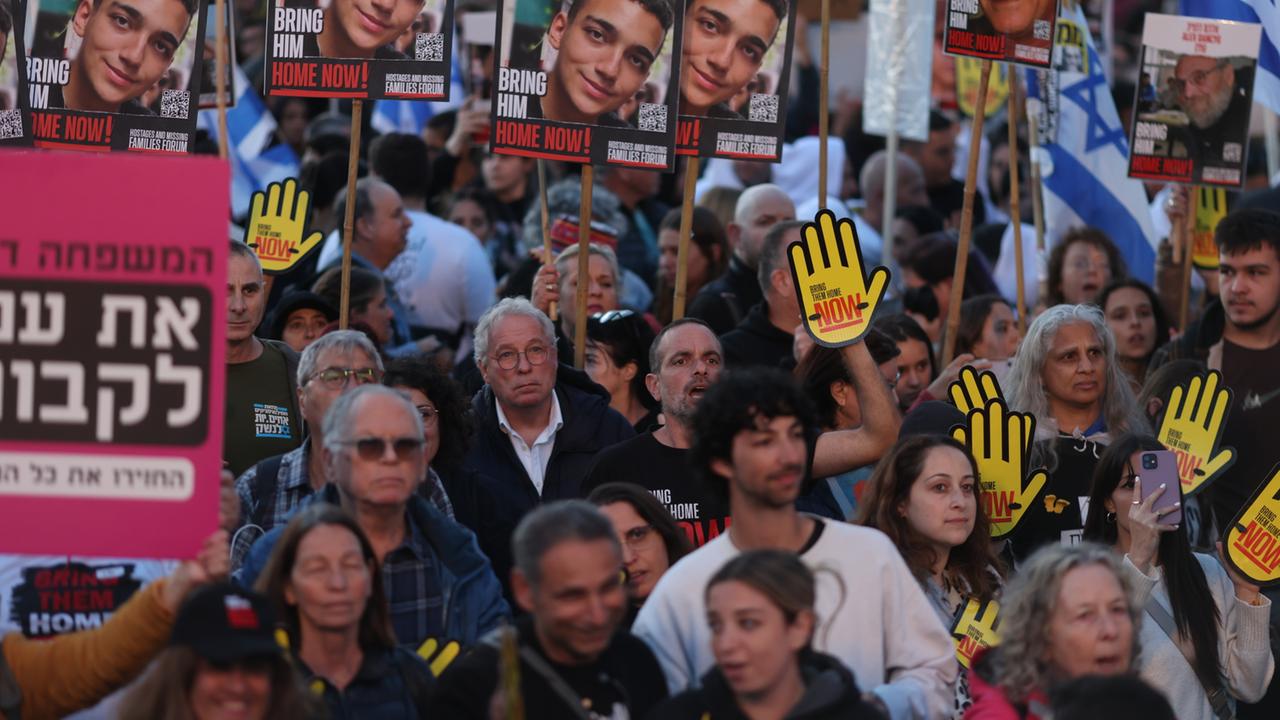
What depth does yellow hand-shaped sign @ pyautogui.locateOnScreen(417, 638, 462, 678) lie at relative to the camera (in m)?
5.66

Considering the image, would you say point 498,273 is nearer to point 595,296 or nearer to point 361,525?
point 595,296

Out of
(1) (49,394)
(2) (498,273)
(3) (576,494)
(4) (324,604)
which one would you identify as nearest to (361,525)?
(4) (324,604)

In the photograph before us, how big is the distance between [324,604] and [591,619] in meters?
0.72

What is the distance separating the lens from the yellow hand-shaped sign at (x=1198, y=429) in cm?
758

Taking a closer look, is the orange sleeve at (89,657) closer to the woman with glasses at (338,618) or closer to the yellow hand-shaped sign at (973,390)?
the woman with glasses at (338,618)

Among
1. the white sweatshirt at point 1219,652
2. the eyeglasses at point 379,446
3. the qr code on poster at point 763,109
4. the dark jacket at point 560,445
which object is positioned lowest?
the white sweatshirt at point 1219,652

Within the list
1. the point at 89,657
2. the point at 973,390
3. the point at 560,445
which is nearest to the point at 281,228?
the point at 560,445

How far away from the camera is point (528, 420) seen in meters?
7.77

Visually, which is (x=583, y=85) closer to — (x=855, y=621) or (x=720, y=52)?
(x=720, y=52)

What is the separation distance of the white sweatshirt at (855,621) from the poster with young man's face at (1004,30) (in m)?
4.16

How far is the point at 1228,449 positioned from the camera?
7570 millimetres

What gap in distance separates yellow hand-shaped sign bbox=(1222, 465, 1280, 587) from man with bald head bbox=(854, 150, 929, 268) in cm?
535

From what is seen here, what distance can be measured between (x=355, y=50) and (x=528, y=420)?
181 centimetres

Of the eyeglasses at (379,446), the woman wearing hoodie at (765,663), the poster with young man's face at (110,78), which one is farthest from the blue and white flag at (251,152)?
the woman wearing hoodie at (765,663)
